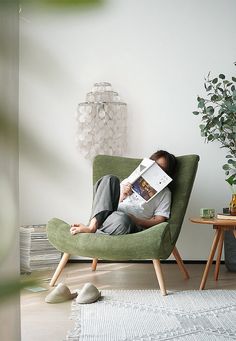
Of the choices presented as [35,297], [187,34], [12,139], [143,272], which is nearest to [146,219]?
[143,272]

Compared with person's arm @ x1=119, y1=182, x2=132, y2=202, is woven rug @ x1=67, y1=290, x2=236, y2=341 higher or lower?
lower

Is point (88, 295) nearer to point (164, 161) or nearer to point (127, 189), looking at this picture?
point (127, 189)

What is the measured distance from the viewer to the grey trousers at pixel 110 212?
9.45 ft

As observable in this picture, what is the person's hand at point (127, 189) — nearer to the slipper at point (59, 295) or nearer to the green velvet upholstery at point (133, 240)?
the green velvet upholstery at point (133, 240)

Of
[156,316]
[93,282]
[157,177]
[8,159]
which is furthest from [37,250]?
[8,159]

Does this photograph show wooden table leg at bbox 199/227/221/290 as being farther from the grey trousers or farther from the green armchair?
the grey trousers

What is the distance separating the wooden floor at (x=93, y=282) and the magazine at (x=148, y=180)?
565 mm

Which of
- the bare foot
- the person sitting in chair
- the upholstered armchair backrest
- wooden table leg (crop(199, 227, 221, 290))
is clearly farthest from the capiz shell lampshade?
wooden table leg (crop(199, 227, 221, 290))

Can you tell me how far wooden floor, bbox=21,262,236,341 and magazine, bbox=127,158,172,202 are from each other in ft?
1.86

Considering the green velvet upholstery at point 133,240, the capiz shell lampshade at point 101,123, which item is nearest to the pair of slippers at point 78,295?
the green velvet upholstery at point 133,240

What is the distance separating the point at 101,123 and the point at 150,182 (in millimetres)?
858

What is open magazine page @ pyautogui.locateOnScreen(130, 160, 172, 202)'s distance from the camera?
3.15 metres

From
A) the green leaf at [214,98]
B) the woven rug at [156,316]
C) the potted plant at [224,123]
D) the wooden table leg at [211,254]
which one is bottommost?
the woven rug at [156,316]

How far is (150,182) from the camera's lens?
10.5 ft
